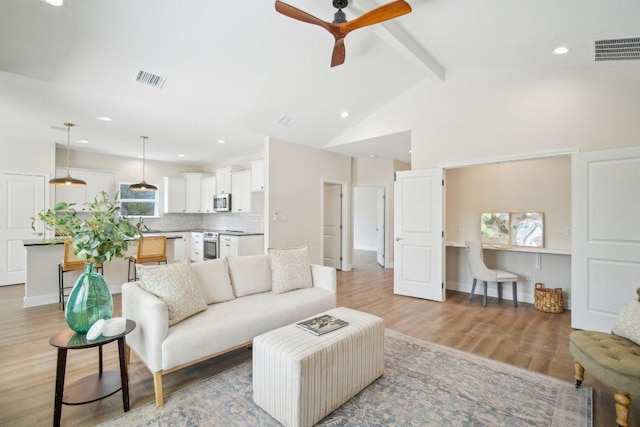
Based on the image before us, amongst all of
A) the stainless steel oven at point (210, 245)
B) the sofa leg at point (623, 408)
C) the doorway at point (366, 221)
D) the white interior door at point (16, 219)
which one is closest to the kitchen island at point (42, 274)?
the white interior door at point (16, 219)

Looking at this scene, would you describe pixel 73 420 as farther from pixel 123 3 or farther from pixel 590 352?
pixel 590 352

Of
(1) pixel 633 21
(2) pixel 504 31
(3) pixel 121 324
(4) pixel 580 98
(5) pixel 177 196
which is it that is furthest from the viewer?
(5) pixel 177 196

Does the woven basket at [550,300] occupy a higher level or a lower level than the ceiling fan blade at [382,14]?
lower

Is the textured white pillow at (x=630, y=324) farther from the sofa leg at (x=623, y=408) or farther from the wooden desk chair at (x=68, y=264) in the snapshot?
the wooden desk chair at (x=68, y=264)

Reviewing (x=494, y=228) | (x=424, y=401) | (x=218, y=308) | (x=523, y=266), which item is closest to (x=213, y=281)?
(x=218, y=308)

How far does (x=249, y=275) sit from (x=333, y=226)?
4.24 meters

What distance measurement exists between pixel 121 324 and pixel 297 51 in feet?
10.7

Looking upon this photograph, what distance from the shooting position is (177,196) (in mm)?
7723

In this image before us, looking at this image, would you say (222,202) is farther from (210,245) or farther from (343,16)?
(343,16)

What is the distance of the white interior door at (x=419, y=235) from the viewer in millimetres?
4531

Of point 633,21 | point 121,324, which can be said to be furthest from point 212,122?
point 633,21

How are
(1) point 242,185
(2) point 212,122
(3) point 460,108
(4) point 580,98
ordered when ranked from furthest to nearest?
1. (1) point 242,185
2. (2) point 212,122
3. (3) point 460,108
4. (4) point 580,98

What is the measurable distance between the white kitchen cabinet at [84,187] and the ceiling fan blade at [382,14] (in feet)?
20.1

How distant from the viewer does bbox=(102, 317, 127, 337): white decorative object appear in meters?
1.89
